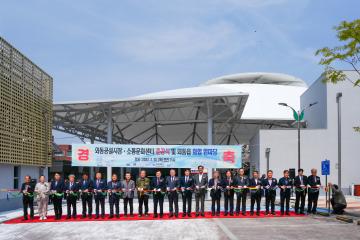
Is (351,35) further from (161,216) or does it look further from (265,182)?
(161,216)

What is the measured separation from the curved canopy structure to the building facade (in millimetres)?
6445

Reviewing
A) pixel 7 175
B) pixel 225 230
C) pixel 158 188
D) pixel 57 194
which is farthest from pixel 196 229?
pixel 7 175

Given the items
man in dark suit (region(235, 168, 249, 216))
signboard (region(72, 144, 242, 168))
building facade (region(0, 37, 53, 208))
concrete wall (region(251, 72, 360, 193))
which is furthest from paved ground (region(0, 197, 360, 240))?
concrete wall (region(251, 72, 360, 193))

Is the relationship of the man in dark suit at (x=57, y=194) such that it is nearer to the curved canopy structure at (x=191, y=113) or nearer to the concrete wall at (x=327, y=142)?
the curved canopy structure at (x=191, y=113)

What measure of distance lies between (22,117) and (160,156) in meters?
8.82

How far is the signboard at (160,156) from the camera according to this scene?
27375mm

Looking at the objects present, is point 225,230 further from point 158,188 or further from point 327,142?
point 327,142

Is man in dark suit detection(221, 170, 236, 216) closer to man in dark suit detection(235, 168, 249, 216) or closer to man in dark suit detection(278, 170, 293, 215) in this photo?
man in dark suit detection(235, 168, 249, 216)

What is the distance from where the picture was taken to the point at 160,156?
27688 millimetres

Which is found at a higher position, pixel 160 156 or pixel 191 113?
pixel 191 113

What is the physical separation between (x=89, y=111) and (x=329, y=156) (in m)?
17.9

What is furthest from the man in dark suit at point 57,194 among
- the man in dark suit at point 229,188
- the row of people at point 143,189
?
the man in dark suit at point 229,188

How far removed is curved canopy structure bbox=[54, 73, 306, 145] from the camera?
32972 mm

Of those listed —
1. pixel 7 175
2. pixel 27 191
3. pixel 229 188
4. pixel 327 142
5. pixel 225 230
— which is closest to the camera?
pixel 225 230
